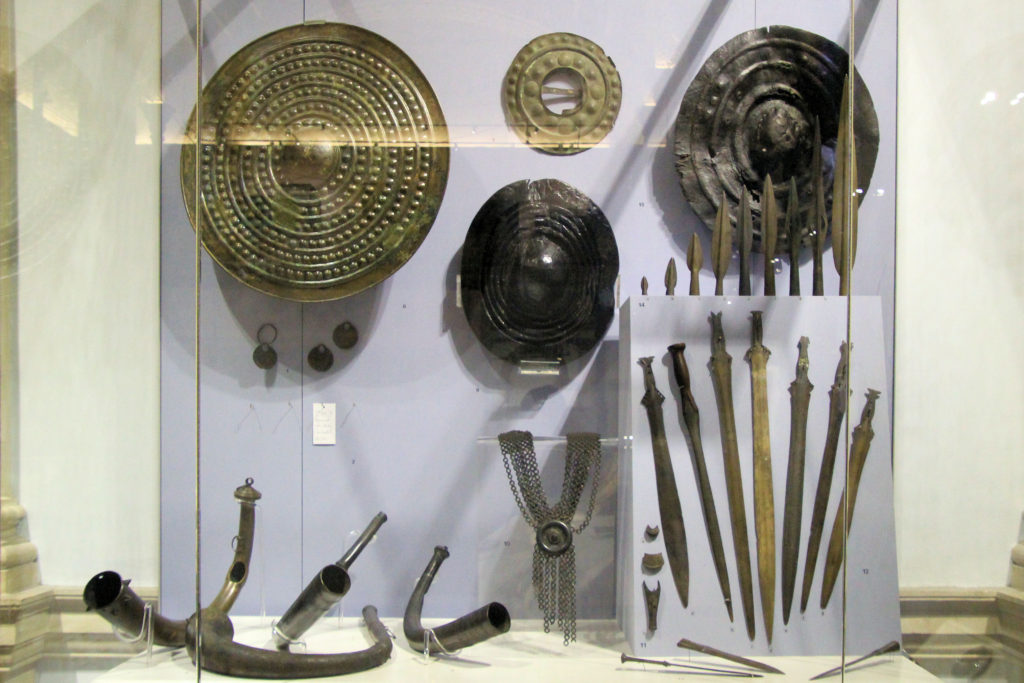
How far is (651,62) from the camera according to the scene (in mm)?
2469

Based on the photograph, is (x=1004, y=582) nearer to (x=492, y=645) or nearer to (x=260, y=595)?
(x=492, y=645)

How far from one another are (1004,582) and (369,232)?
2.06m

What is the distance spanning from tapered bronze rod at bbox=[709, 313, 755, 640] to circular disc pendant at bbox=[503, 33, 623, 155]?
71 centimetres

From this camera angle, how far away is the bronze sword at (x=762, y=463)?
2217 millimetres

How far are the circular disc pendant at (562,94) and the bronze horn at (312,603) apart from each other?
1.39 m

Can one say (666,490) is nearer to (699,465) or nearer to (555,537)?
(699,465)

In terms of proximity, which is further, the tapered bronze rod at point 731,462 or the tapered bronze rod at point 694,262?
the tapered bronze rod at point 694,262

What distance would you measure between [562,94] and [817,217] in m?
0.85

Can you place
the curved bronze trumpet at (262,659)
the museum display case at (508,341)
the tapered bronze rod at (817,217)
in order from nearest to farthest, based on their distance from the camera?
the curved bronze trumpet at (262,659), the museum display case at (508,341), the tapered bronze rod at (817,217)

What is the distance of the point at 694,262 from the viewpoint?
242cm

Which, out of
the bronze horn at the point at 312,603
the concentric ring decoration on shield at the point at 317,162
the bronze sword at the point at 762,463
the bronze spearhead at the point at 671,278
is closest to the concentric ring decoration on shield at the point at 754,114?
the bronze spearhead at the point at 671,278

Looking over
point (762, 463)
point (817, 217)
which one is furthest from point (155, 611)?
point (817, 217)

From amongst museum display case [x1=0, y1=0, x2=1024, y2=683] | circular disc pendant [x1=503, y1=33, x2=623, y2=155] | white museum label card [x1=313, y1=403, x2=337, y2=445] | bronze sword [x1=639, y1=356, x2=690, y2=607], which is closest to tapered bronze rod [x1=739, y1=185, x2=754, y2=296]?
museum display case [x1=0, y1=0, x2=1024, y2=683]

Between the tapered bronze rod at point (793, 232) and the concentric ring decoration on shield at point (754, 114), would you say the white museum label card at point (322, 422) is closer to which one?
the concentric ring decoration on shield at point (754, 114)
